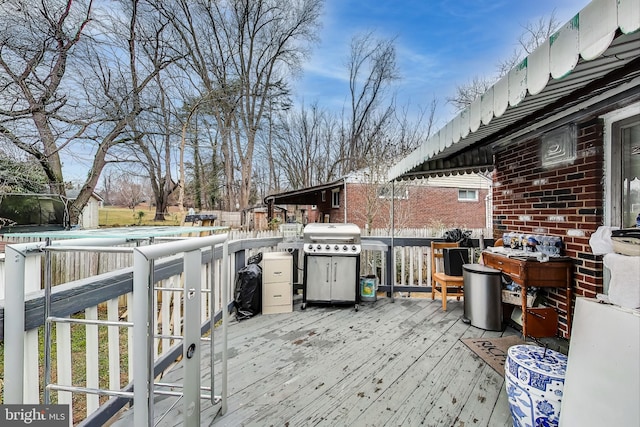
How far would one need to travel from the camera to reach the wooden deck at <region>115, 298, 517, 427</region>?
1912 millimetres

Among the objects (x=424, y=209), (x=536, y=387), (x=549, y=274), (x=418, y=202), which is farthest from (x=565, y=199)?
(x=424, y=209)

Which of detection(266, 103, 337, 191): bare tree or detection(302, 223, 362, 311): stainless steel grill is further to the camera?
detection(266, 103, 337, 191): bare tree

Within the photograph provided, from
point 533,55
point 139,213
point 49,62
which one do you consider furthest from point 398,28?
point 139,213

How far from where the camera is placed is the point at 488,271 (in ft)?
10.8

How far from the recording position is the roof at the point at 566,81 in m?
1.03

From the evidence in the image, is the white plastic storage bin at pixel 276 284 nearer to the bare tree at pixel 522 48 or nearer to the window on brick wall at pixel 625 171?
the window on brick wall at pixel 625 171

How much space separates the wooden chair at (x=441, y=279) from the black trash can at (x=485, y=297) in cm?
45

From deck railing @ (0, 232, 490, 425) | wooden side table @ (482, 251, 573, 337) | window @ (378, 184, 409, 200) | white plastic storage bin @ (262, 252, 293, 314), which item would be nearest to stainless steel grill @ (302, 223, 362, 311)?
white plastic storage bin @ (262, 252, 293, 314)

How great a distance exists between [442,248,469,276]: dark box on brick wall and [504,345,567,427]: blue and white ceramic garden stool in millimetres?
2287

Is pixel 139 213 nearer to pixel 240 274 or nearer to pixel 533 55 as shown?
pixel 240 274

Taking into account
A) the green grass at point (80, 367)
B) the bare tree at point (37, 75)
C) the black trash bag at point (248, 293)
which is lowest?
the green grass at point (80, 367)

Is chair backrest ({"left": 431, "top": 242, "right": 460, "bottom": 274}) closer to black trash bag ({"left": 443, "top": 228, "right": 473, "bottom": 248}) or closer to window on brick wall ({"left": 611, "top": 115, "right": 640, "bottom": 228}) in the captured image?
black trash bag ({"left": 443, "top": 228, "right": 473, "bottom": 248})

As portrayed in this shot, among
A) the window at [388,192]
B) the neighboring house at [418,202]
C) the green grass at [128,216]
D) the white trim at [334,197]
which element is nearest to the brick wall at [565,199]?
the window at [388,192]

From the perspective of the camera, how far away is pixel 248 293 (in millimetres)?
3693
